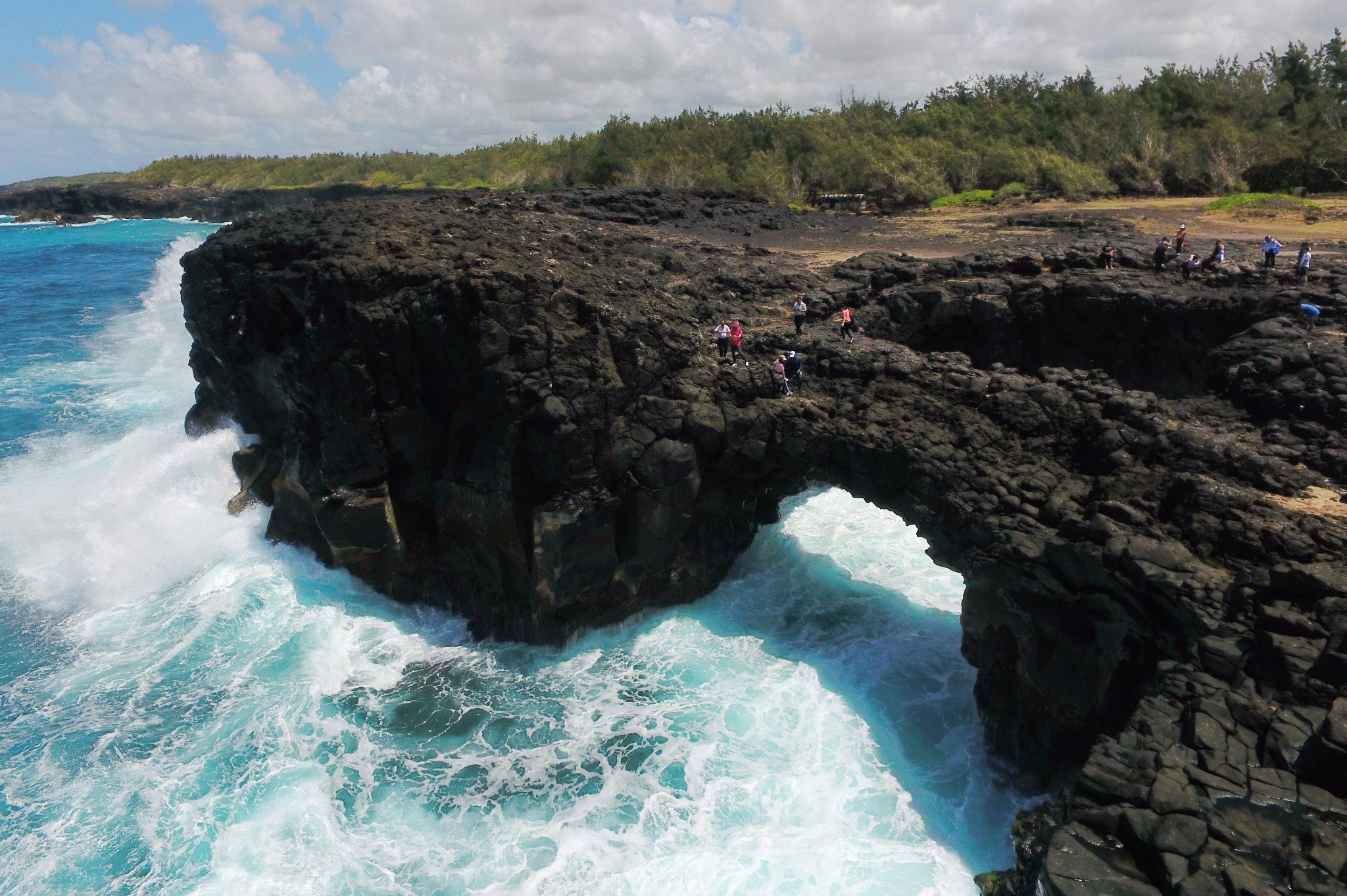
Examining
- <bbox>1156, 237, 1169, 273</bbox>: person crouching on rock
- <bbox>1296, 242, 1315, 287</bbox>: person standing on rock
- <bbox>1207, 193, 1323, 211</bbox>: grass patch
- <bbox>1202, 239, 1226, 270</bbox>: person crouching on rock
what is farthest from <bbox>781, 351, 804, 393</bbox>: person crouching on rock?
<bbox>1207, 193, 1323, 211</bbox>: grass patch

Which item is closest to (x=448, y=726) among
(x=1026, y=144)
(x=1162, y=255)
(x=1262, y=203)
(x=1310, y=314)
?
(x=1310, y=314)

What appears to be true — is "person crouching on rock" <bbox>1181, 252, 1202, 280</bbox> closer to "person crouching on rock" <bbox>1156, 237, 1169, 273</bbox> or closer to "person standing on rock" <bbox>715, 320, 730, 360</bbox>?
"person crouching on rock" <bbox>1156, 237, 1169, 273</bbox>

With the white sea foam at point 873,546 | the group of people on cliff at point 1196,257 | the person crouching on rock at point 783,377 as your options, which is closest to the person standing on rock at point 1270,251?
the group of people on cliff at point 1196,257

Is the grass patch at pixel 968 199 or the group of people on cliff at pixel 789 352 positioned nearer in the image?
the group of people on cliff at pixel 789 352

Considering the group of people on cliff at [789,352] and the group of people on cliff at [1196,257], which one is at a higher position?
the group of people on cliff at [1196,257]

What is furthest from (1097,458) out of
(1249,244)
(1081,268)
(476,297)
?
(1249,244)

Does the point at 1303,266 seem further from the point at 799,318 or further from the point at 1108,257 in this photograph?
the point at 799,318

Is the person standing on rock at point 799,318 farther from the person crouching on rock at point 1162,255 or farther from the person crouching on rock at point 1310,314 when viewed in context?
the person crouching on rock at point 1310,314
